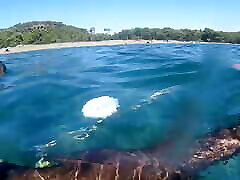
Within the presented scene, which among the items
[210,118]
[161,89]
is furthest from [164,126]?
[161,89]

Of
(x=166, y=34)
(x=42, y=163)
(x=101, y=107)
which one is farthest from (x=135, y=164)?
(x=166, y=34)

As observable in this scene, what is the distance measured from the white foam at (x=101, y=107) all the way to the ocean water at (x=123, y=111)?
0.53 ft

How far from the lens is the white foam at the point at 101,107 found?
901 centimetres

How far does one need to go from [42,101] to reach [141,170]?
514cm

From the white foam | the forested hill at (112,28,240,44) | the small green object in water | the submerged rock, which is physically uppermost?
the forested hill at (112,28,240,44)

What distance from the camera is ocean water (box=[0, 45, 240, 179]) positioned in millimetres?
7752

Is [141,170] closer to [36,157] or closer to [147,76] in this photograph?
[36,157]

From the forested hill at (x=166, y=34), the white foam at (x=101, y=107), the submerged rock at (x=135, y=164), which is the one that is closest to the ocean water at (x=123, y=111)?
the white foam at (x=101, y=107)

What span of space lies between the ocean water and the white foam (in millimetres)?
160

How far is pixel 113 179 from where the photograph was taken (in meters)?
5.75

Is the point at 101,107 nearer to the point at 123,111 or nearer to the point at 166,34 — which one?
the point at 123,111

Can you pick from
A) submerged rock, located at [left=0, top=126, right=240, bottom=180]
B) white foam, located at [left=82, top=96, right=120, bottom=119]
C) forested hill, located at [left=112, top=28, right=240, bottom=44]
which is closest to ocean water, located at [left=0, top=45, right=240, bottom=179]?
white foam, located at [left=82, top=96, right=120, bottom=119]

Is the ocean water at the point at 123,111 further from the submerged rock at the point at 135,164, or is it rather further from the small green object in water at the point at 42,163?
the submerged rock at the point at 135,164

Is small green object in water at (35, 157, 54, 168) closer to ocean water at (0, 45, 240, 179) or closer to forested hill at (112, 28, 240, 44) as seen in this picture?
ocean water at (0, 45, 240, 179)
